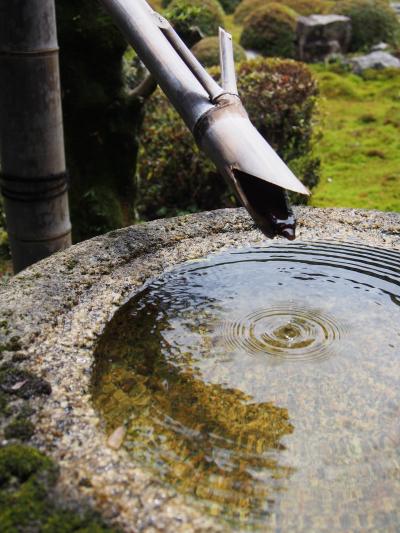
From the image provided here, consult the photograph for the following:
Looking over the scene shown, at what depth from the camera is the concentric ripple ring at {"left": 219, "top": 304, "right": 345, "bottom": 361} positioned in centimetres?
275

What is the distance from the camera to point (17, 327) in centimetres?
255

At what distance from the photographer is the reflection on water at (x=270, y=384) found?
78.1 inches

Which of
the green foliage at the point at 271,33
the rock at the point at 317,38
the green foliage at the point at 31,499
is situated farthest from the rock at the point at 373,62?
the green foliage at the point at 31,499

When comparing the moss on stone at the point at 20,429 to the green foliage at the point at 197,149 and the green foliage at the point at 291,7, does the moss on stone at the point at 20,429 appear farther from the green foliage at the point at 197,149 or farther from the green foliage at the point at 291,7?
the green foliage at the point at 291,7

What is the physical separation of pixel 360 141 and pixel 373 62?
4196 millimetres

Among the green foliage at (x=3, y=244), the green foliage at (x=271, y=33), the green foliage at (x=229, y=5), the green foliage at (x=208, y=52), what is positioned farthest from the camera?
the green foliage at (x=229, y=5)

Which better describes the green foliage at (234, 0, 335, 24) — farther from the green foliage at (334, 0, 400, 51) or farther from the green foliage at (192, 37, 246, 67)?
the green foliage at (192, 37, 246, 67)

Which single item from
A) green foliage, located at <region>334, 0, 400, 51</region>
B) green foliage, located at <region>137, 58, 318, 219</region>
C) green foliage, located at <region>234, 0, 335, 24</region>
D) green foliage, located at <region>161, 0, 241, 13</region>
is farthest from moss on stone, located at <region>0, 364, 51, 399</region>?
green foliage, located at <region>161, 0, 241, 13</region>

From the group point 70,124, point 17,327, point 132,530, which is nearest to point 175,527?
point 132,530

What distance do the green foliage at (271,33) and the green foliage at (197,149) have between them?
7.13 meters

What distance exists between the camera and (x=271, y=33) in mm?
→ 13695

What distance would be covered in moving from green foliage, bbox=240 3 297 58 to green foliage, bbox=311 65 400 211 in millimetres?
1675

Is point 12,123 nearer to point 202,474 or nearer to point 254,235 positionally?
point 254,235

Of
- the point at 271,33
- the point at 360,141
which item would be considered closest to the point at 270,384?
the point at 360,141
